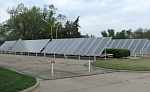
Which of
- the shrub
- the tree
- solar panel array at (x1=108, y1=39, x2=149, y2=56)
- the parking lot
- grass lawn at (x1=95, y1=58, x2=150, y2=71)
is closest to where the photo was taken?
the parking lot

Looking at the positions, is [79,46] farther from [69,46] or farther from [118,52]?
[118,52]

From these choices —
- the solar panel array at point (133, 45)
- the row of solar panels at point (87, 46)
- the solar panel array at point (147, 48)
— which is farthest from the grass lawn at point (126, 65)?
the solar panel array at point (147, 48)

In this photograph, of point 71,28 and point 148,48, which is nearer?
point 148,48

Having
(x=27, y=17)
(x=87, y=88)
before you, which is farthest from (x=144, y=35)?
(x=87, y=88)

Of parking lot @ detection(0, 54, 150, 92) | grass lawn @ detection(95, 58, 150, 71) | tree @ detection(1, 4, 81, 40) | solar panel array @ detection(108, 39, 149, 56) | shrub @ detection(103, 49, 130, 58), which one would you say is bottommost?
parking lot @ detection(0, 54, 150, 92)

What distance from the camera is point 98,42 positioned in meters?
39.9

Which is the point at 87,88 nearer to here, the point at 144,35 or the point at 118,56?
the point at 118,56

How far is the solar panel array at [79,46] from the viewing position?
38812 millimetres

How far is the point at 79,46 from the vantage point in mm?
42656

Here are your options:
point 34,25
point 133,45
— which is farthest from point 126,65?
point 34,25

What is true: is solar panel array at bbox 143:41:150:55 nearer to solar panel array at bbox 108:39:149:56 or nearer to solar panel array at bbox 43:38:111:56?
solar panel array at bbox 108:39:149:56

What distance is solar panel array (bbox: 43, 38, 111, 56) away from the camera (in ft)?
127

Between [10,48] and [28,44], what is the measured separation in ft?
27.4

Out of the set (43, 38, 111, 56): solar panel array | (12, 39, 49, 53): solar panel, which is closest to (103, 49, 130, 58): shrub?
(43, 38, 111, 56): solar panel array
